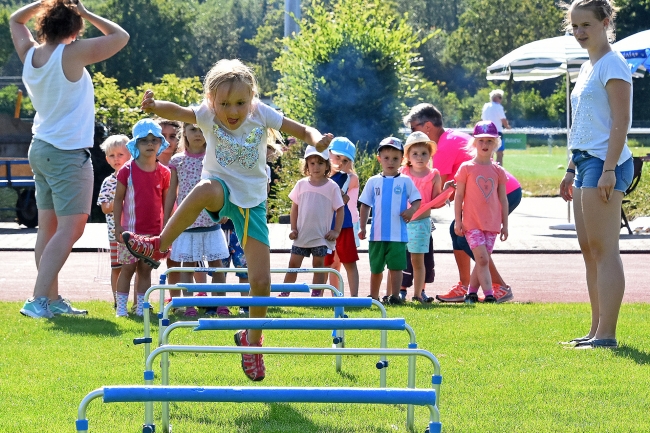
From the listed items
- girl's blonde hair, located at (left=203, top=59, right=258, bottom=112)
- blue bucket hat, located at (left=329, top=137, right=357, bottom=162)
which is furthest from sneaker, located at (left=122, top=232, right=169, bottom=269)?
blue bucket hat, located at (left=329, top=137, right=357, bottom=162)

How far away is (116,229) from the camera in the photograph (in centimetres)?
862

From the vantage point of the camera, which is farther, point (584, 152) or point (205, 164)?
point (584, 152)

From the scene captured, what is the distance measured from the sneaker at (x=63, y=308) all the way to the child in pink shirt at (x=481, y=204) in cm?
367

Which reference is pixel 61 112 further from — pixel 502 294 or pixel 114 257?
pixel 502 294

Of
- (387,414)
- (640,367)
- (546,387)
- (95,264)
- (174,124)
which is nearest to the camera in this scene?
(387,414)

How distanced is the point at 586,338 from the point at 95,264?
7.75m

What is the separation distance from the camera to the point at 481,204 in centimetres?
1015

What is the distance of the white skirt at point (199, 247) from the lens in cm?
916

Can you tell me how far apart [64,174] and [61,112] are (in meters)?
0.52

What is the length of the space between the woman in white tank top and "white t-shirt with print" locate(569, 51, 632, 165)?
381cm

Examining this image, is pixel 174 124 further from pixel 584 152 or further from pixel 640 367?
pixel 640 367

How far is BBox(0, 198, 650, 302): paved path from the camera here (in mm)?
11094

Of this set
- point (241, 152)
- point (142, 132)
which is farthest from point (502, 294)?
point (241, 152)

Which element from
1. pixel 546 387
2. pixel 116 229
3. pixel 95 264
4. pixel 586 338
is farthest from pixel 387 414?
pixel 95 264
